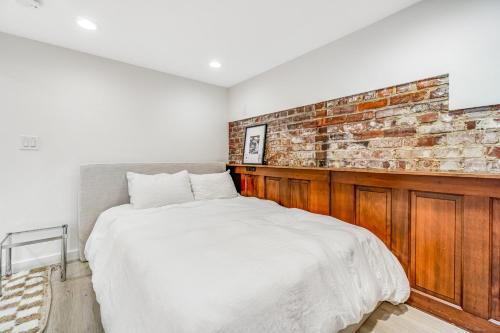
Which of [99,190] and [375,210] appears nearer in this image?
[375,210]

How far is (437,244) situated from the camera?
59.6 inches

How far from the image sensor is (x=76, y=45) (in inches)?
90.6

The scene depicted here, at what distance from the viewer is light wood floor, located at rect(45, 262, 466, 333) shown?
1.42 meters

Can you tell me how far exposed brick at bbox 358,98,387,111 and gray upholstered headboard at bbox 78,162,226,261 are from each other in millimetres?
2302

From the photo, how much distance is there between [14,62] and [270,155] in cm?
266

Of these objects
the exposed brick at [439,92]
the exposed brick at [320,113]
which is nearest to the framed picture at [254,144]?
the exposed brick at [320,113]

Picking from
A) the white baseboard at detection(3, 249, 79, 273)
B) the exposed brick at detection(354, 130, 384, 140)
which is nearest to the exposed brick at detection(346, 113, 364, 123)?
the exposed brick at detection(354, 130, 384, 140)

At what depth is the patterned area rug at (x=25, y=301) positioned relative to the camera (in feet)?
4.74

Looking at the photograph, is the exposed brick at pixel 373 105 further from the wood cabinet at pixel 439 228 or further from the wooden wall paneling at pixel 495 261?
the wooden wall paneling at pixel 495 261

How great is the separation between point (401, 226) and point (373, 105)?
97 centimetres

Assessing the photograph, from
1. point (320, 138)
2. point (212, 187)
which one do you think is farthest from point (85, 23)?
point (320, 138)

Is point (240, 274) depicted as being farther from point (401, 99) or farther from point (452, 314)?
point (401, 99)

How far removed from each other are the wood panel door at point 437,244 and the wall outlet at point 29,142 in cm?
325

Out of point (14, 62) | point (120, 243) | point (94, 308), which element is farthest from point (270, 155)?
point (14, 62)
